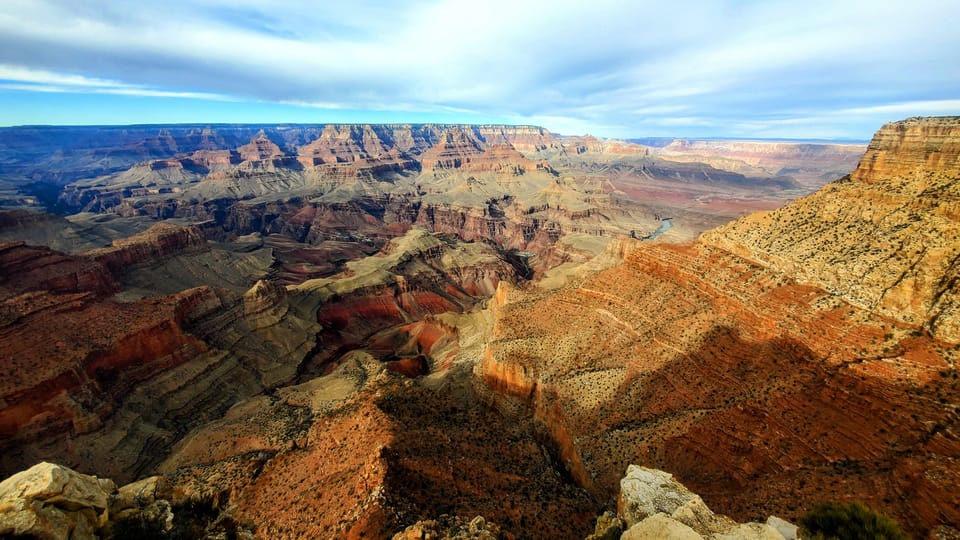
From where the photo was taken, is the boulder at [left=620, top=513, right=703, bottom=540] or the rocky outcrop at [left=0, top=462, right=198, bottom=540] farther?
the boulder at [left=620, top=513, right=703, bottom=540]

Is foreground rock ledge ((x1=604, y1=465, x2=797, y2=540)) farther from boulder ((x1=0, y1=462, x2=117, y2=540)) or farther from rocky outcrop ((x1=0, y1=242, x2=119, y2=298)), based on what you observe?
rocky outcrop ((x1=0, y1=242, x2=119, y2=298))

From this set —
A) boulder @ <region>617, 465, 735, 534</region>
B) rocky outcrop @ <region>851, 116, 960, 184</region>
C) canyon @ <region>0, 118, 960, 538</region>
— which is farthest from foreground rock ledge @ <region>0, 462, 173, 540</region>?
rocky outcrop @ <region>851, 116, 960, 184</region>

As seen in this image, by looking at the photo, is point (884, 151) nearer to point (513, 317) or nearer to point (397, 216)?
point (513, 317)

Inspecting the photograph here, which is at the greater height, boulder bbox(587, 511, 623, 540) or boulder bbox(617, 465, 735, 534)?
boulder bbox(617, 465, 735, 534)

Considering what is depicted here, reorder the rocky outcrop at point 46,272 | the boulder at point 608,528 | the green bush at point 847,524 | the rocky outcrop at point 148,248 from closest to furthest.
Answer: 1. the green bush at point 847,524
2. the boulder at point 608,528
3. the rocky outcrop at point 46,272
4. the rocky outcrop at point 148,248

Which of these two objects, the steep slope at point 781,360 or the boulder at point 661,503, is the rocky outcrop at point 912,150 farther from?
the boulder at point 661,503

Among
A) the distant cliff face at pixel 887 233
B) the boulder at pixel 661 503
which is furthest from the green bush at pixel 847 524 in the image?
the distant cliff face at pixel 887 233
